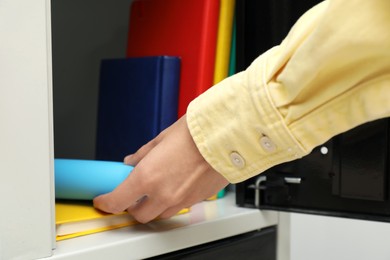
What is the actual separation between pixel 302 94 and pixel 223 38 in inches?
11.3

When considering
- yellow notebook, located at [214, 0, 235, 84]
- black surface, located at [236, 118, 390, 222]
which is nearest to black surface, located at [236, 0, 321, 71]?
yellow notebook, located at [214, 0, 235, 84]

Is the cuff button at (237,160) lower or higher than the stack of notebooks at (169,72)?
lower

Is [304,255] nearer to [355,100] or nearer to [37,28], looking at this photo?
[355,100]

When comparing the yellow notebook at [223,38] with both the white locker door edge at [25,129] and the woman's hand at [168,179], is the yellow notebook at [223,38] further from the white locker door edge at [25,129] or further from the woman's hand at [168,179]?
the white locker door edge at [25,129]

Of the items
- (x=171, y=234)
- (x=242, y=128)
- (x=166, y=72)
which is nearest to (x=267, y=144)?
(x=242, y=128)

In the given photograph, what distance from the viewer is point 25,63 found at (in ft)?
1.24

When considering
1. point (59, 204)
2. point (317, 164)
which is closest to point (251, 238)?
point (317, 164)

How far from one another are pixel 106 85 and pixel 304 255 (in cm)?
44

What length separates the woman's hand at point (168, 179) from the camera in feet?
1.43

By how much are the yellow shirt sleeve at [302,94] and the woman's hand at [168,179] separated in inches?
0.7

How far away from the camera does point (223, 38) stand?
0.66 metres

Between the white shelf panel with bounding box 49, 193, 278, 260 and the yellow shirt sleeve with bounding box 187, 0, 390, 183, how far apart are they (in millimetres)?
108

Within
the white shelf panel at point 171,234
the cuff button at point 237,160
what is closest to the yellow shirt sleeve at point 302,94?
the cuff button at point 237,160

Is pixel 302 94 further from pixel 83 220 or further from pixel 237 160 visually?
pixel 83 220
